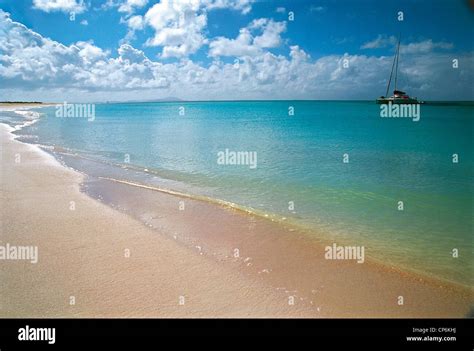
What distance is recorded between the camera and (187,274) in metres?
5.43

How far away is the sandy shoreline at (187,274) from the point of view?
15.2 feet

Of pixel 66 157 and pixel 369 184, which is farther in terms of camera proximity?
pixel 66 157

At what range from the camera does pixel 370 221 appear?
8242 mm

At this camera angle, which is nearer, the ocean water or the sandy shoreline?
the sandy shoreline

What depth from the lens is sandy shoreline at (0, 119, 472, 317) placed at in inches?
182

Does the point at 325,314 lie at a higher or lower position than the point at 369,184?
lower

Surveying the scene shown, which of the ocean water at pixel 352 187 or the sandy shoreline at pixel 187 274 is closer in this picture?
the sandy shoreline at pixel 187 274

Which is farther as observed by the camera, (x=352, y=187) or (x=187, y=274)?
(x=352, y=187)

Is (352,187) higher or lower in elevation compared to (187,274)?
higher

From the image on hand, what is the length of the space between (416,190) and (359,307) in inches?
310
